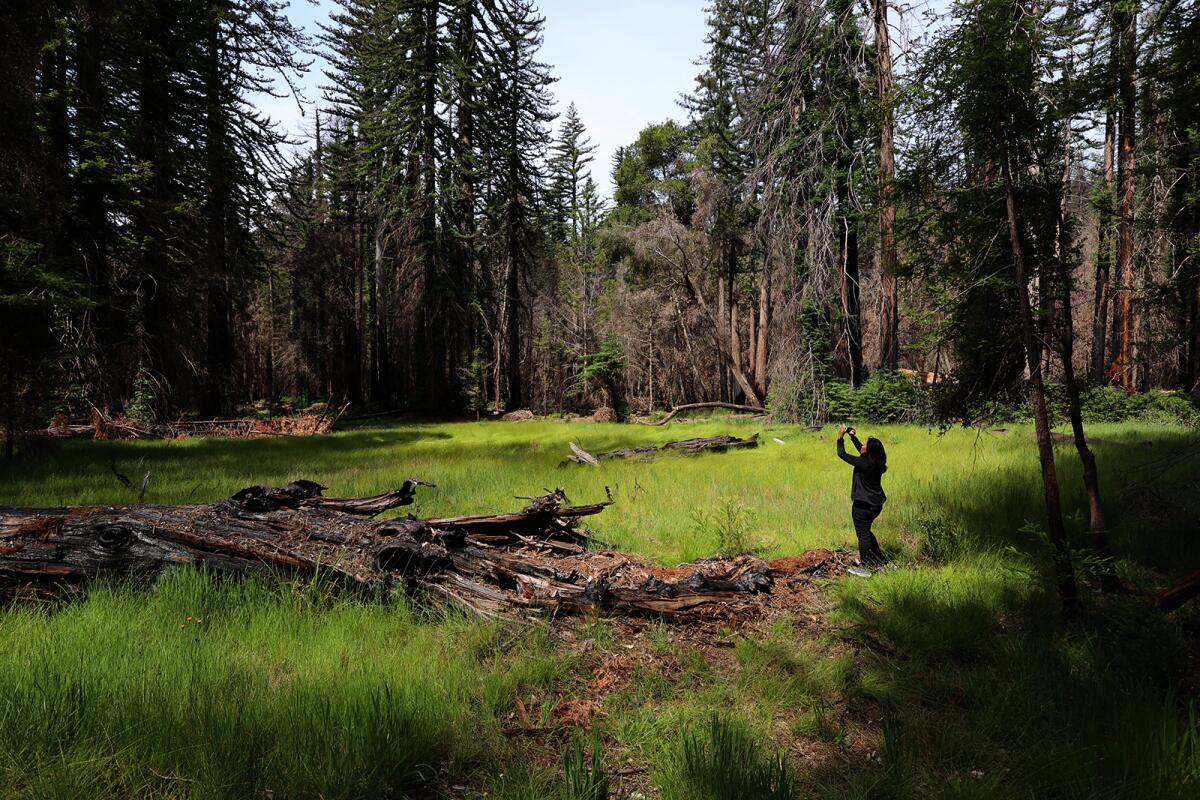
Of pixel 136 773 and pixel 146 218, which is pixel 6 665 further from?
pixel 146 218

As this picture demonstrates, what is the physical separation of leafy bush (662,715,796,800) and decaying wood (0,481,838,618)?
1761mm

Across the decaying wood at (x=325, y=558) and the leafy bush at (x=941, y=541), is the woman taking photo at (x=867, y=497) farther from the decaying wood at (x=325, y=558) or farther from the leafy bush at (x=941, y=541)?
the decaying wood at (x=325, y=558)

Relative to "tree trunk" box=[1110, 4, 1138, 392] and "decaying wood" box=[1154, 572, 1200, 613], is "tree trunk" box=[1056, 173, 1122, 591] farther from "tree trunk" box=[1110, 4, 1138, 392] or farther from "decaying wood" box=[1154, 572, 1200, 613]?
"tree trunk" box=[1110, 4, 1138, 392]

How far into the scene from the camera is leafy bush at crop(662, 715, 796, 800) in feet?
7.80

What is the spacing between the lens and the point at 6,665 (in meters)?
2.87

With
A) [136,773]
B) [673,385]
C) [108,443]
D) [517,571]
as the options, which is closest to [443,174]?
[108,443]

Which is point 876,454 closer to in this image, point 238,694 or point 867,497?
point 867,497

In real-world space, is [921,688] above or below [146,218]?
below

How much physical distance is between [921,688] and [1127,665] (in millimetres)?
1454

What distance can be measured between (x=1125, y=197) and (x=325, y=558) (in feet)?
82.8

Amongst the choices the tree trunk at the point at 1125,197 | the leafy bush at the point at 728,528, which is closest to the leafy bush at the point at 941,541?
the leafy bush at the point at 728,528

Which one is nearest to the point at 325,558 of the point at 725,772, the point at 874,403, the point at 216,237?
the point at 725,772

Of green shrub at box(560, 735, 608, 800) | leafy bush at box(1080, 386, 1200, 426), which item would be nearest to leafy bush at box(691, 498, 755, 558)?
green shrub at box(560, 735, 608, 800)

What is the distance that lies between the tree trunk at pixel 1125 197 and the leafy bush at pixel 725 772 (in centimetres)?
796
